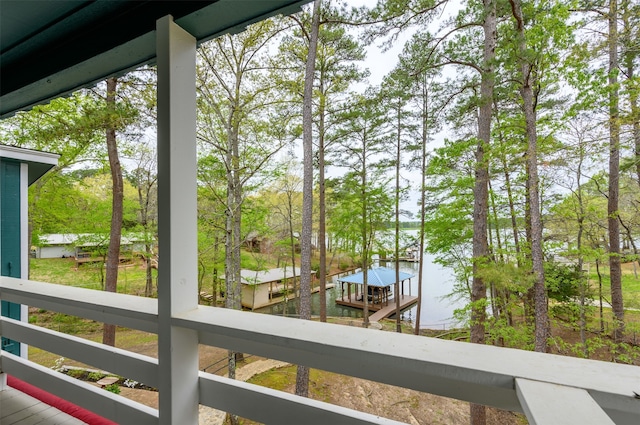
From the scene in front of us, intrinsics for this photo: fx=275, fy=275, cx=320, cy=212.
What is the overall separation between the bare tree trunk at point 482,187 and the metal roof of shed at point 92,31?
4.42m

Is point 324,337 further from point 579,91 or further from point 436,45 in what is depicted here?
point 579,91

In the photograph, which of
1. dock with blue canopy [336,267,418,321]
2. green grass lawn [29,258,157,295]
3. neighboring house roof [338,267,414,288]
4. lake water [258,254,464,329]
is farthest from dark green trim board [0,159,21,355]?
neighboring house roof [338,267,414,288]

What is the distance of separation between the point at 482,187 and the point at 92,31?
529 cm

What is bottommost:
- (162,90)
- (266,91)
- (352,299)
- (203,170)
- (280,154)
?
(352,299)

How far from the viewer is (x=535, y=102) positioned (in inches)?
171

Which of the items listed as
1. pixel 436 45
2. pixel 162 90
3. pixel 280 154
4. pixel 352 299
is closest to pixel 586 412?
pixel 162 90

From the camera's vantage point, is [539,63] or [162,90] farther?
[539,63]

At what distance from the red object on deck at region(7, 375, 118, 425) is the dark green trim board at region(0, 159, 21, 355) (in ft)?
3.89

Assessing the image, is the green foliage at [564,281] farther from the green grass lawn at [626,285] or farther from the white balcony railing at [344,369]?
the white balcony railing at [344,369]

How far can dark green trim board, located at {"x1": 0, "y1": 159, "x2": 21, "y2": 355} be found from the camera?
2449 mm

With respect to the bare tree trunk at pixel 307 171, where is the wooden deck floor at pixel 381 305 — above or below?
below

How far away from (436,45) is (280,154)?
3935 mm

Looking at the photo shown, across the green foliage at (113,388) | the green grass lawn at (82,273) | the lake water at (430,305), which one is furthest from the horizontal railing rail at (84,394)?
the lake water at (430,305)

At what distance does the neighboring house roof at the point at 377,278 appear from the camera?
43.1 ft
